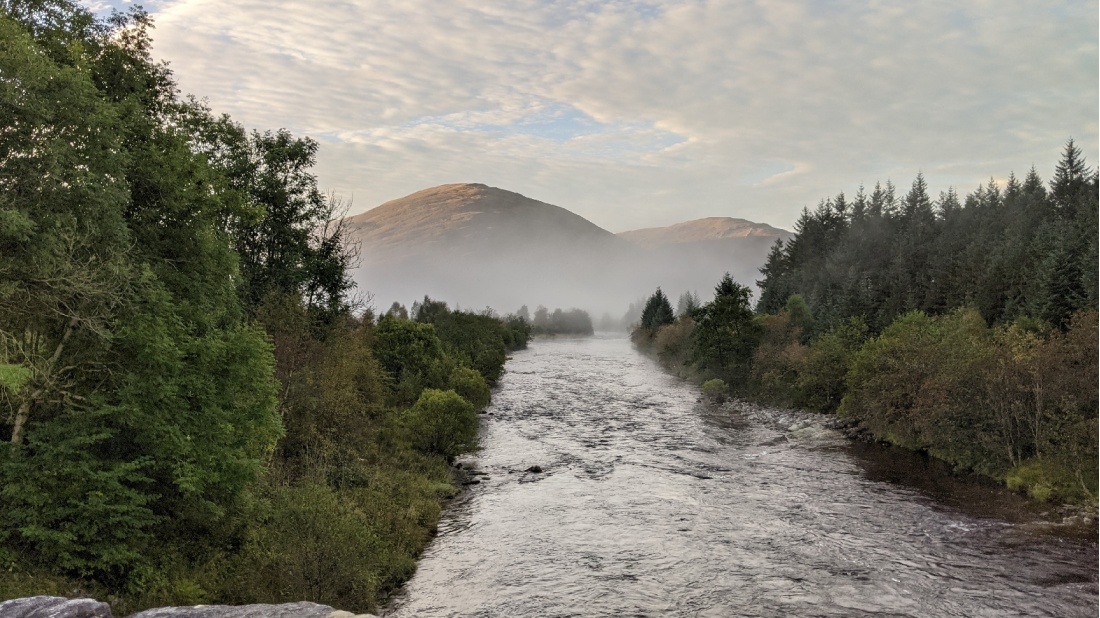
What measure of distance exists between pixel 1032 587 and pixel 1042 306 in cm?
4531

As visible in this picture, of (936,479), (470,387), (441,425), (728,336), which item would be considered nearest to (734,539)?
(936,479)

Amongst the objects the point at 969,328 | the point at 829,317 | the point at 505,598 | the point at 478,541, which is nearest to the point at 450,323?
the point at 829,317

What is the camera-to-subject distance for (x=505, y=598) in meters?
20.4

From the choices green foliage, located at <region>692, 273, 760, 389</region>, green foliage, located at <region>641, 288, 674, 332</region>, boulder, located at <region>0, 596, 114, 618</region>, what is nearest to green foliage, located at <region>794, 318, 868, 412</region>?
green foliage, located at <region>692, 273, 760, 389</region>

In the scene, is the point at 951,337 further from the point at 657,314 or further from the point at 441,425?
the point at 657,314

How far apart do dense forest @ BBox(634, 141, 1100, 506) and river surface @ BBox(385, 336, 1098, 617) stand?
3.02 meters

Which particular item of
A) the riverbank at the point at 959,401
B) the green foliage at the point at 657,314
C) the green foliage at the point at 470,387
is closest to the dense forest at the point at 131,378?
the riverbank at the point at 959,401

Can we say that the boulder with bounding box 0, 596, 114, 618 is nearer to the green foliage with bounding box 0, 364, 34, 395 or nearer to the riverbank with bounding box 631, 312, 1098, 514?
the green foliage with bounding box 0, 364, 34, 395

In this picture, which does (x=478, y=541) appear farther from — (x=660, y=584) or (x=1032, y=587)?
(x=1032, y=587)

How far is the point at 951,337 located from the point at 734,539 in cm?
3020

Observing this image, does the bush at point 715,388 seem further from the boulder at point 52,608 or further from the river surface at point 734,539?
the boulder at point 52,608

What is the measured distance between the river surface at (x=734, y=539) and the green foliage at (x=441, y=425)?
169 cm

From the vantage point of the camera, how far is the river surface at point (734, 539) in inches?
787

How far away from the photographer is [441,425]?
131 feet
